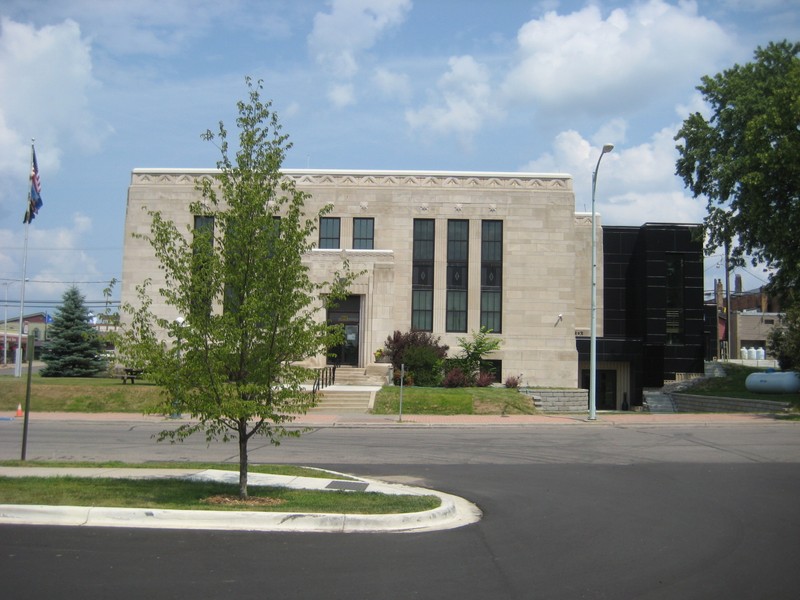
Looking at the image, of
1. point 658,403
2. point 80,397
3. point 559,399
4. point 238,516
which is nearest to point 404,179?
point 559,399

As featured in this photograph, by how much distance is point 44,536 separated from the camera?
850cm

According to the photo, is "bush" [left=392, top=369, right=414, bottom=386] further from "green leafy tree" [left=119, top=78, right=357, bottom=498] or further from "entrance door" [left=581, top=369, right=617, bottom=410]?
"green leafy tree" [left=119, top=78, right=357, bottom=498]

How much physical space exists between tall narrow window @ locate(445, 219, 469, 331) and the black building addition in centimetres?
750

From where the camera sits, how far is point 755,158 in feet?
100

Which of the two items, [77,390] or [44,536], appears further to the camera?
[77,390]

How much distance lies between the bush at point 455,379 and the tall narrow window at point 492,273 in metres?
7.07

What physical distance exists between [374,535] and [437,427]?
609 inches

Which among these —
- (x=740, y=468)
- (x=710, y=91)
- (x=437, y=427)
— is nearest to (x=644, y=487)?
(x=740, y=468)

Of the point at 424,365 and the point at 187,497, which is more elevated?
the point at 424,365

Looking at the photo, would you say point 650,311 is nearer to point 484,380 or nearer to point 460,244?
point 460,244

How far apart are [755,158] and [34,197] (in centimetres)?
3219

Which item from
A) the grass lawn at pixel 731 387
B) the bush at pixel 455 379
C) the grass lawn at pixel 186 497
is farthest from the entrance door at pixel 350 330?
the grass lawn at pixel 186 497

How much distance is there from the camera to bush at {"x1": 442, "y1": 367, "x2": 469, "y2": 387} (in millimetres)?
33812

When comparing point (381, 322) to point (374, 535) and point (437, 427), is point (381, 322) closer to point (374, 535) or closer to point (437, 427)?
point (437, 427)
